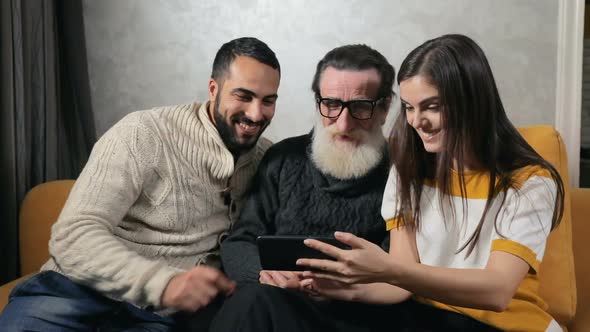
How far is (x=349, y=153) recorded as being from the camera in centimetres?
173

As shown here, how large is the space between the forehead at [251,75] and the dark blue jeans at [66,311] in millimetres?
707

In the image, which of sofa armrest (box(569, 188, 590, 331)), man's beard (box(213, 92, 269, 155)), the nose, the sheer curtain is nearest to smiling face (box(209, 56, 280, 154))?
man's beard (box(213, 92, 269, 155))

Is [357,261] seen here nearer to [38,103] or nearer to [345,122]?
[345,122]

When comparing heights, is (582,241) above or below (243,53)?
below

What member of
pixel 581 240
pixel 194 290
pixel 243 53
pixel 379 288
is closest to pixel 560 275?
pixel 581 240

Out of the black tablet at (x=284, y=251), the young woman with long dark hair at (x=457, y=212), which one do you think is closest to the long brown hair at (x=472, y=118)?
the young woman with long dark hair at (x=457, y=212)

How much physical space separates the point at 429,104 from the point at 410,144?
0.16 meters

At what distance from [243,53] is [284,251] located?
719mm

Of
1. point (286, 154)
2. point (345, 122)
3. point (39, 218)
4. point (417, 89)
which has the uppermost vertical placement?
point (417, 89)

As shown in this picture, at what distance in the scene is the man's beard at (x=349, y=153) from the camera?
1.73 meters

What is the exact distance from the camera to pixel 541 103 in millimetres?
2143

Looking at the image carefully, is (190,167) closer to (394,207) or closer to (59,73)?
(394,207)

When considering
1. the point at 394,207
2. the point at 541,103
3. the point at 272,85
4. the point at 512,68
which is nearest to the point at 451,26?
the point at 512,68

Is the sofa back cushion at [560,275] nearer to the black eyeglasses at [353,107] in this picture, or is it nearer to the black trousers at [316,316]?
the black trousers at [316,316]
